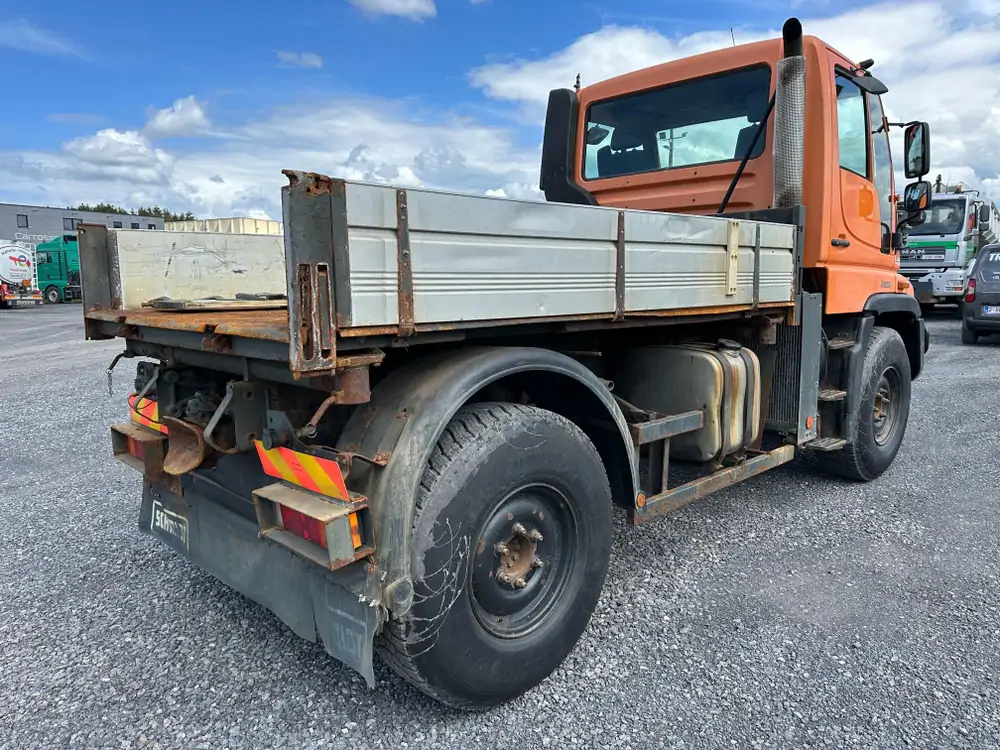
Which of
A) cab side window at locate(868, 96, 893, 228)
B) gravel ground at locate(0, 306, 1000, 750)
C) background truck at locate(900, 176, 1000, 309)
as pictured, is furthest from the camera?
background truck at locate(900, 176, 1000, 309)

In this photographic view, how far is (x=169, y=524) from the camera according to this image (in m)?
3.28

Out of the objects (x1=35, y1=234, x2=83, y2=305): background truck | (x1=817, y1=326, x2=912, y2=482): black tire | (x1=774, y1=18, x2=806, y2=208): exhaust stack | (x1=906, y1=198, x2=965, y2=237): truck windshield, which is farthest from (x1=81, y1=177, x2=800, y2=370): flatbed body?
(x1=35, y1=234, x2=83, y2=305): background truck

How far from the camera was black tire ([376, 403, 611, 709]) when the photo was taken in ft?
7.63

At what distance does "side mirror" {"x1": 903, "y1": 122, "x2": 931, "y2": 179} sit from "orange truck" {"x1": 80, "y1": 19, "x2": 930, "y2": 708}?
1.18 ft

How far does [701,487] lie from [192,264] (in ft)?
9.57

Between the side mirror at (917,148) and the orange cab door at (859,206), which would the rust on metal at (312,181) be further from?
the side mirror at (917,148)

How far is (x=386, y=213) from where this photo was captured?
2066 mm

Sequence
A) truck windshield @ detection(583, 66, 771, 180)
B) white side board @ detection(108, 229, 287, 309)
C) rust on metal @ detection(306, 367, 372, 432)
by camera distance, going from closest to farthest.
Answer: rust on metal @ detection(306, 367, 372, 432) → white side board @ detection(108, 229, 287, 309) → truck windshield @ detection(583, 66, 771, 180)

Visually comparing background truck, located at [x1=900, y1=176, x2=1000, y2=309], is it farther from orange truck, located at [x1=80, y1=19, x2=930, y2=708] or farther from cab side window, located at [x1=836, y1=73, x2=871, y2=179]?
orange truck, located at [x1=80, y1=19, x2=930, y2=708]

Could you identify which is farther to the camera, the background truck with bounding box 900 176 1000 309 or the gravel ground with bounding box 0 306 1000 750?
the background truck with bounding box 900 176 1000 309

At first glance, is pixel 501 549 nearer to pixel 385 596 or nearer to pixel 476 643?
pixel 476 643

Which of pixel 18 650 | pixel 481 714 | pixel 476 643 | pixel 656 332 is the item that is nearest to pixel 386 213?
pixel 476 643

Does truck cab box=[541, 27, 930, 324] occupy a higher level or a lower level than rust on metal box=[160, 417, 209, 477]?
higher

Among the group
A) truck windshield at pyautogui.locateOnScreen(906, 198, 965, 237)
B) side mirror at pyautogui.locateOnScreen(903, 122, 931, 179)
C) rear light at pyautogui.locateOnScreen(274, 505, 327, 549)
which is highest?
truck windshield at pyautogui.locateOnScreen(906, 198, 965, 237)
